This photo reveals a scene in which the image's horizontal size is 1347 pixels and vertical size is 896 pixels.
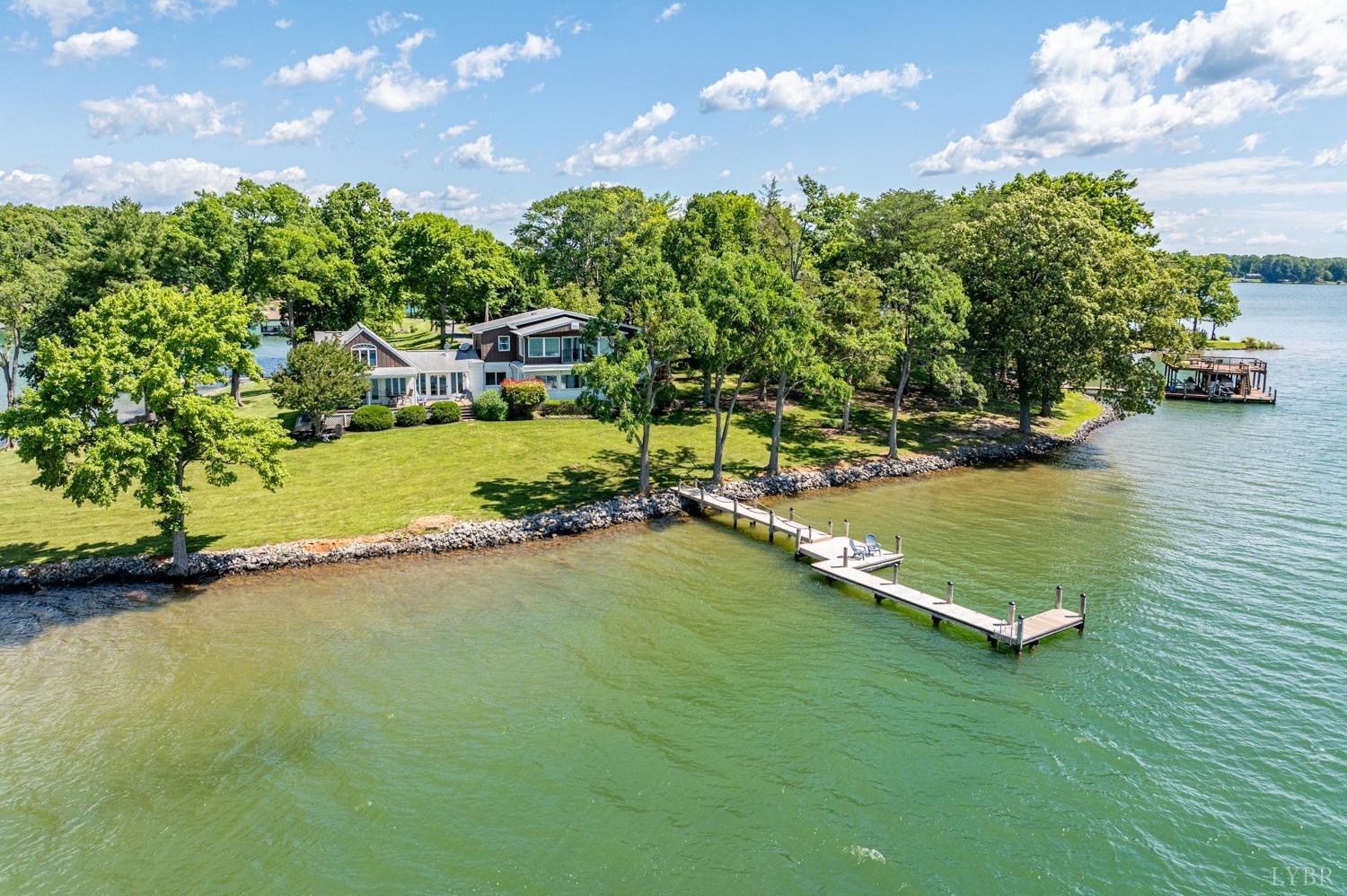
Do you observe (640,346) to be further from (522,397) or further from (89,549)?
(89,549)

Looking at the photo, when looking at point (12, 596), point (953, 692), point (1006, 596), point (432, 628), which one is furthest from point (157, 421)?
point (1006, 596)

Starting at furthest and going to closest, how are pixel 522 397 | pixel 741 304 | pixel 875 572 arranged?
pixel 522 397 → pixel 741 304 → pixel 875 572

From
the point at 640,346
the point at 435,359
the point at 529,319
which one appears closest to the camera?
the point at 640,346

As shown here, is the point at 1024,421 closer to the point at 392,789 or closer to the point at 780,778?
the point at 780,778

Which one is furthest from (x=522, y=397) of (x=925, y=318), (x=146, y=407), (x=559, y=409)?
(x=925, y=318)

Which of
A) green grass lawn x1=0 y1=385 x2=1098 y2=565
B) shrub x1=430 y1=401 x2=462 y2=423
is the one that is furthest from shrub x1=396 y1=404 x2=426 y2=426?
green grass lawn x1=0 y1=385 x2=1098 y2=565

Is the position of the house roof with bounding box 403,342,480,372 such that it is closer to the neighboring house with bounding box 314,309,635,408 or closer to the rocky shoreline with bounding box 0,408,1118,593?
the neighboring house with bounding box 314,309,635,408
